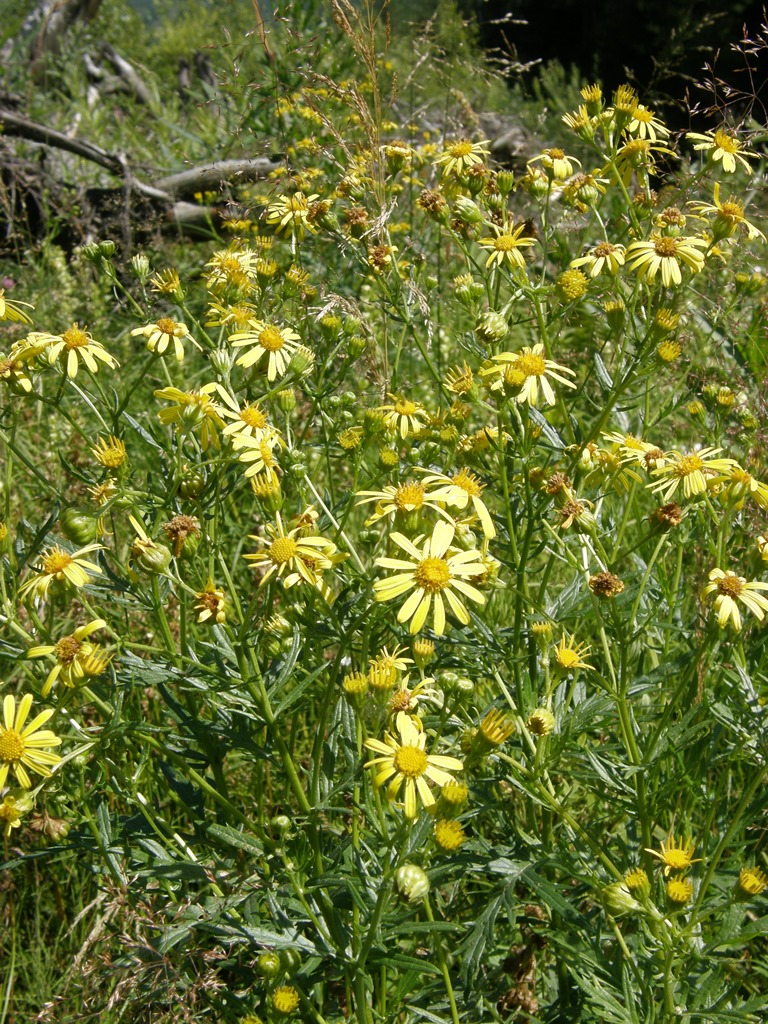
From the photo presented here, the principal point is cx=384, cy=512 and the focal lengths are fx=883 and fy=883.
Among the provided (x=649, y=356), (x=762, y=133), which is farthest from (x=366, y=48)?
(x=649, y=356)

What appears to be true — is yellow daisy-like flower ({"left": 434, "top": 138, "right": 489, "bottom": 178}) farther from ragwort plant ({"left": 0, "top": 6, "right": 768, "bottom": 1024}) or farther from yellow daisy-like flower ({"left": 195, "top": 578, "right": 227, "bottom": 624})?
yellow daisy-like flower ({"left": 195, "top": 578, "right": 227, "bottom": 624})

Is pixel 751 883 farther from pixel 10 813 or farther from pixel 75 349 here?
pixel 75 349

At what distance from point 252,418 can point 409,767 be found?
871mm

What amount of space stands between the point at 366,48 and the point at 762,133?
126cm

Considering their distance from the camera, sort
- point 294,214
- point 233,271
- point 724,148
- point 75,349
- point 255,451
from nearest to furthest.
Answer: point 255,451
point 75,349
point 233,271
point 724,148
point 294,214

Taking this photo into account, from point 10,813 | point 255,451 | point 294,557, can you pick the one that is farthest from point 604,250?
point 10,813

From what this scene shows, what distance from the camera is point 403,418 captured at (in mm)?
2359

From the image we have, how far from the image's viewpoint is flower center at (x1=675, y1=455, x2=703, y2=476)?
204 cm

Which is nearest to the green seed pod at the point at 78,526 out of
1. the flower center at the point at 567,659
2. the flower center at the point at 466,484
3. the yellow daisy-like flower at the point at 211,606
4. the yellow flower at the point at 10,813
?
the yellow daisy-like flower at the point at 211,606

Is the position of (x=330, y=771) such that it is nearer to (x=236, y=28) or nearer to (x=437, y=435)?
(x=437, y=435)

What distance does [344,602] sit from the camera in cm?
199

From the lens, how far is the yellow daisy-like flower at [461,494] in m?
1.85

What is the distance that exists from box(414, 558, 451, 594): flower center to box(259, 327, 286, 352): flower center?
782 mm

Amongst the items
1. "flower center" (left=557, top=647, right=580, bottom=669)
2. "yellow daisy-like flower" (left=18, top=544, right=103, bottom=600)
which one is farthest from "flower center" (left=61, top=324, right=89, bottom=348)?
"flower center" (left=557, top=647, right=580, bottom=669)
